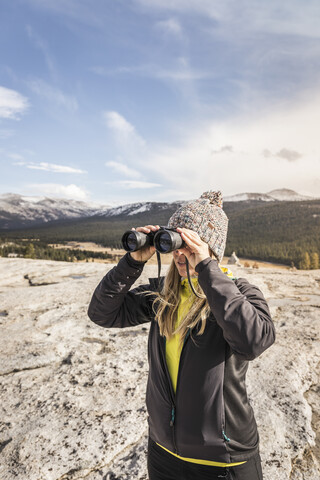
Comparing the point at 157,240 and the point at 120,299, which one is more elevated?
the point at 157,240

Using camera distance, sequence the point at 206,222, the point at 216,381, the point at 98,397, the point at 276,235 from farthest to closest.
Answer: the point at 276,235 → the point at 98,397 → the point at 206,222 → the point at 216,381

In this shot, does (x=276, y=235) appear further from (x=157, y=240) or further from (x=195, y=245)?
(x=195, y=245)

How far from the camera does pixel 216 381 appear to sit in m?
1.58

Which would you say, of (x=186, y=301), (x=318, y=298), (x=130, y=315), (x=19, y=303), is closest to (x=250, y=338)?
(x=186, y=301)

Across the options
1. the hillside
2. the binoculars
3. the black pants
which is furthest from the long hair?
the hillside

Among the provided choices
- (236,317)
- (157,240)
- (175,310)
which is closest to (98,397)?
(175,310)

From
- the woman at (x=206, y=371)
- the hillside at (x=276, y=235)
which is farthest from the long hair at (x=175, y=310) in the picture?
the hillside at (x=276, y=235)

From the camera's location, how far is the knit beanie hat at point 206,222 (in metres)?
1.86

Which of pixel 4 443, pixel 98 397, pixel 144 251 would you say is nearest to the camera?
pixel 144 251

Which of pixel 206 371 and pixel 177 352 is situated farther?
pixel 177 352

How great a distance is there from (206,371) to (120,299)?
32.1 inches

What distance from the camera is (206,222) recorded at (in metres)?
1.90

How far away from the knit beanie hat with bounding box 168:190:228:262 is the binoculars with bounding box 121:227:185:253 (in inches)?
5.8

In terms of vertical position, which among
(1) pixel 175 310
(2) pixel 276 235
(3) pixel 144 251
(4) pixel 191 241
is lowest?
(2) pixel 276 235
